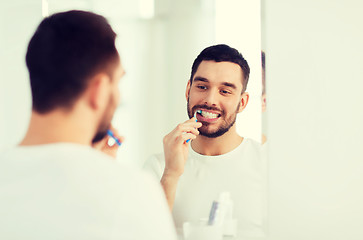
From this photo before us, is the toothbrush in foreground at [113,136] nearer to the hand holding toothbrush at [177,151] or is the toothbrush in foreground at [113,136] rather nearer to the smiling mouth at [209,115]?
the hand holding toothbrush at [177,151]

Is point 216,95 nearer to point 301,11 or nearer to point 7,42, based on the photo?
point 301,11

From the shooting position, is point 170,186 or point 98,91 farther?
point 170,186

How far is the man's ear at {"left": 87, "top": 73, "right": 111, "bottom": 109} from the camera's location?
777mm

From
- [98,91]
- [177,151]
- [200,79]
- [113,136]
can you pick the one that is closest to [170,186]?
[177,151]

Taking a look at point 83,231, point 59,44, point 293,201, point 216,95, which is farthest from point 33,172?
point 293,201

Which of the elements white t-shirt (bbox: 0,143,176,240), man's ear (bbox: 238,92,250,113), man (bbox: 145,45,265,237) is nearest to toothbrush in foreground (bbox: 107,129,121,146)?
man (bbox: 145,45,265,237)

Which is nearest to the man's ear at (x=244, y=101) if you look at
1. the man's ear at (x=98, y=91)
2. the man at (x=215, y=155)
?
the man at (x=215, y=155)

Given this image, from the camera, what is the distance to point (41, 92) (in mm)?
771

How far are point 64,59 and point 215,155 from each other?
637mm

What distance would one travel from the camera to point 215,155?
1.27 m

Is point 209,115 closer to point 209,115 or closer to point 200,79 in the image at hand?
point 209,115

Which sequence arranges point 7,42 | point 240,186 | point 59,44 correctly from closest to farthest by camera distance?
1. point 59,44
2. point 240,186
3. point 7,42

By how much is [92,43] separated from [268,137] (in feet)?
2.28

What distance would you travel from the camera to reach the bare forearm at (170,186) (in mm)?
1239
